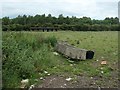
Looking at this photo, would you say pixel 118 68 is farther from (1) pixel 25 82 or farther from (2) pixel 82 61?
(1) pixel 25 82

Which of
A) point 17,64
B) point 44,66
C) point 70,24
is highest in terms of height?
point 70,24

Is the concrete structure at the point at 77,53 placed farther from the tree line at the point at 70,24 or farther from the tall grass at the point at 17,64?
the tree line at the point at 70,24

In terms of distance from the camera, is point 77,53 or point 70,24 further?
point 70,24

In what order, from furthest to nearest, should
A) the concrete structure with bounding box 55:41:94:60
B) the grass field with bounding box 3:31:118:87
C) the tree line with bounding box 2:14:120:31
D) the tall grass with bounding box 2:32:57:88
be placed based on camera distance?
1. the tree line with bounding box 2:14:120:31
2. the concrete structure with bounding box 55:41:94:60
3. the grass field with bounding box 3:31:118:87
4. the tall grass with bounding box 2:32:57:88

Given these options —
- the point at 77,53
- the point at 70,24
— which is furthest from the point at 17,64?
the point at 70,24

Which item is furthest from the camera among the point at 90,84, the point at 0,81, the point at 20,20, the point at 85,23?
the point at 85,23

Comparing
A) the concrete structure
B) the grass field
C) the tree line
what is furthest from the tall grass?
the tree line

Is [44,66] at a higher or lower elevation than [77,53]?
lower

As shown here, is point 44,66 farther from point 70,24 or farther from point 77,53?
point 70,24

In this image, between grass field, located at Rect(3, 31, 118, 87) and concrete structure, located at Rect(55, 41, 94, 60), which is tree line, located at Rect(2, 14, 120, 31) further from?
grass field, located at Rect(3, 31, 118, 87)

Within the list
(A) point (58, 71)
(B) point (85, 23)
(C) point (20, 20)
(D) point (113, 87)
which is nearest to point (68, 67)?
(A) point (58, 71)

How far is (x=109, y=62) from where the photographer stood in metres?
7.79

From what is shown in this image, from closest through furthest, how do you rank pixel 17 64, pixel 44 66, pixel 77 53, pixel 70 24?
pixel 17 64 → pixel 44 66 → pixel 77 53 → pixel 70 24

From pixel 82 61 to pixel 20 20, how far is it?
18.5 meters
